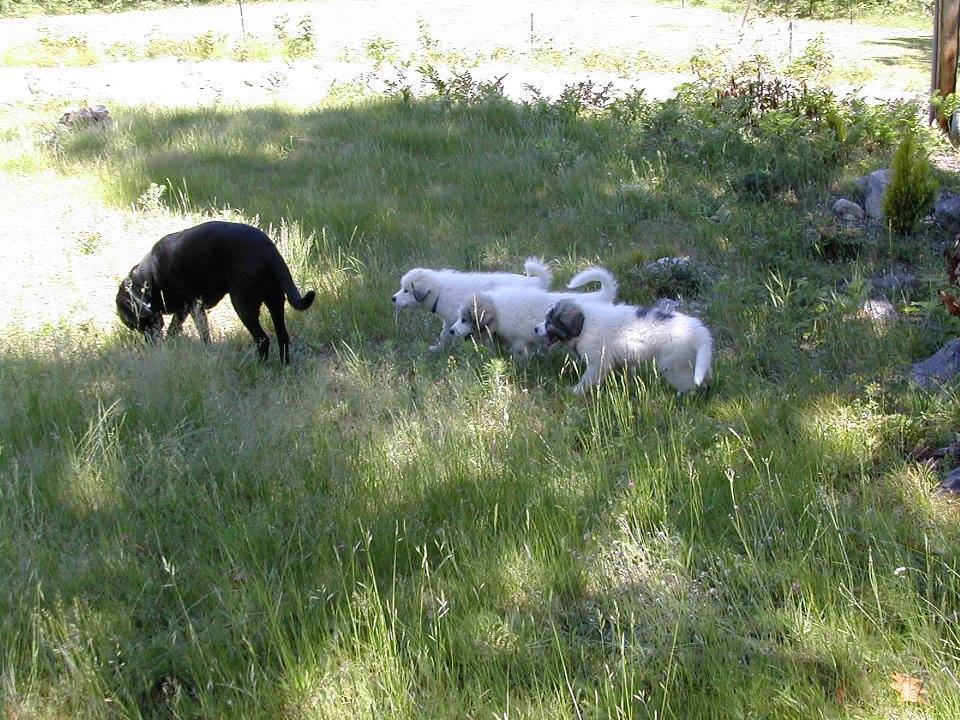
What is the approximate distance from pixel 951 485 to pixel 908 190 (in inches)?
177

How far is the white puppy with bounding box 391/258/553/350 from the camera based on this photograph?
263 inches

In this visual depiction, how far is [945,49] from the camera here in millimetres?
10523

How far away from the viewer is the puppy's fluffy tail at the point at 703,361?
5.03 metres

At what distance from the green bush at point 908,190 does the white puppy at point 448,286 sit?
10.3 feet

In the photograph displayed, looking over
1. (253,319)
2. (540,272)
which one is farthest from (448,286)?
(253,319)

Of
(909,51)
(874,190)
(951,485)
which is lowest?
(951,485)

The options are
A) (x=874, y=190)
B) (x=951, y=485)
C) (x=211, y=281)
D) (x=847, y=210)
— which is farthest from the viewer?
(x=874, y=190)

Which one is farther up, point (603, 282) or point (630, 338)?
point (603, 282)

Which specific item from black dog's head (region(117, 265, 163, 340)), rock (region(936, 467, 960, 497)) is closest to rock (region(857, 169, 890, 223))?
rock (region(936, 467, 960, 497))

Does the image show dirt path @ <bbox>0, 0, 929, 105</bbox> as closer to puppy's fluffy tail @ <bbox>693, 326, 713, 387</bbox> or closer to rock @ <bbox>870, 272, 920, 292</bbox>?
rock @ <bbox>870, 272, 920, 292</bbox>

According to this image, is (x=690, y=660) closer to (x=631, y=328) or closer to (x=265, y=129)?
(x=631, y=328)

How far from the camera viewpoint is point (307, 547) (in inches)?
147

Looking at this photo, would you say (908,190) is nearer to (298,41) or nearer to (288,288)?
(288,288)

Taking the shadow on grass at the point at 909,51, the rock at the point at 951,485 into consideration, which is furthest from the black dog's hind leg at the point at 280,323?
the shadow on grass at the point at 909,51
